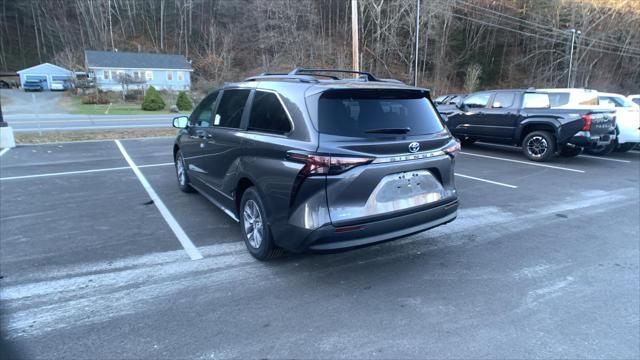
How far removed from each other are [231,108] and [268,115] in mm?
1004

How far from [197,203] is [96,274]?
2.43 metres

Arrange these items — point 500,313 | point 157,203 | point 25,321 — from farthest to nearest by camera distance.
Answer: point 157,203 < point 500,313 < point 25,321

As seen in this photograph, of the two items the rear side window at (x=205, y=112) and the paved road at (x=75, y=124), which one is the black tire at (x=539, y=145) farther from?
the paved road at (x=75, y=124)

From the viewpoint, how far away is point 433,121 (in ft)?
13.2

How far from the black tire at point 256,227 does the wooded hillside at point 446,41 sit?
137 feet

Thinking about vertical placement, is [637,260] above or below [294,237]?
below

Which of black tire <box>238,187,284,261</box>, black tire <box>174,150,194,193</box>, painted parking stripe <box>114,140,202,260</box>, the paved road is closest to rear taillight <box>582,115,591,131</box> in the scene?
black tire <box>238,187,284,261</box>

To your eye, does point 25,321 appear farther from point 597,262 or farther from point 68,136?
point 68,136

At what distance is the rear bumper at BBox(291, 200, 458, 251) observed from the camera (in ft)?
10.7

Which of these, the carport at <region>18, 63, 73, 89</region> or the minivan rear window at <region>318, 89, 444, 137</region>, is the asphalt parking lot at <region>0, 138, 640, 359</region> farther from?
the carport at <region>18, 63, 73, 89</region>

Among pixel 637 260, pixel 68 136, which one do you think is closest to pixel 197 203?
pixel 637 260

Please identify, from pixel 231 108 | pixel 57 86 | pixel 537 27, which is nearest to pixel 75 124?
pixel 231 108

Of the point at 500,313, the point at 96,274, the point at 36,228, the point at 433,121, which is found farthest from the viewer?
the point at 36,228

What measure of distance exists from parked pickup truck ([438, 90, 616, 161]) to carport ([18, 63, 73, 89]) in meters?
58.5
